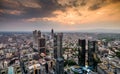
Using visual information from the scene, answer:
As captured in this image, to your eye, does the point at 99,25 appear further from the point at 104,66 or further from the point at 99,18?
the point at 104,66

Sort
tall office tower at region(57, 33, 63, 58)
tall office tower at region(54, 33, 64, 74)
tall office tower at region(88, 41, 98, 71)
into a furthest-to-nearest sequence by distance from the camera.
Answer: tall office tower at region(88, 41, 98, 71), tall office tower at region(57, 33, 63, 58), tall office tower at region(54, 33, 64, 74)

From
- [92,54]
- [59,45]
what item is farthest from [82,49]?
[59,45]

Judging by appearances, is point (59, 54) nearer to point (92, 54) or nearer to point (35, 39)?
point (35, 39)

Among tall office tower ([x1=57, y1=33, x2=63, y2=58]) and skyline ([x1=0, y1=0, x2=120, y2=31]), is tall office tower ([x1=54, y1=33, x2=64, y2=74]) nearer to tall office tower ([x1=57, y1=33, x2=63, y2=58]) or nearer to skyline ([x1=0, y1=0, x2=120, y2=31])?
tall office tower ([x1=57, y1=33, x2=63, y2=58])

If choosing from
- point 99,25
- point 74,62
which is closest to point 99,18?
point 99,25

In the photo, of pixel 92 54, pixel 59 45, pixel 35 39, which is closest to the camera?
pixel 35 39

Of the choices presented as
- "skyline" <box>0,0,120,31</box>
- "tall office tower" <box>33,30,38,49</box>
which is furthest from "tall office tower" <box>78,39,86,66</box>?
"tall office tower" <box>33,30,38,49</box>
